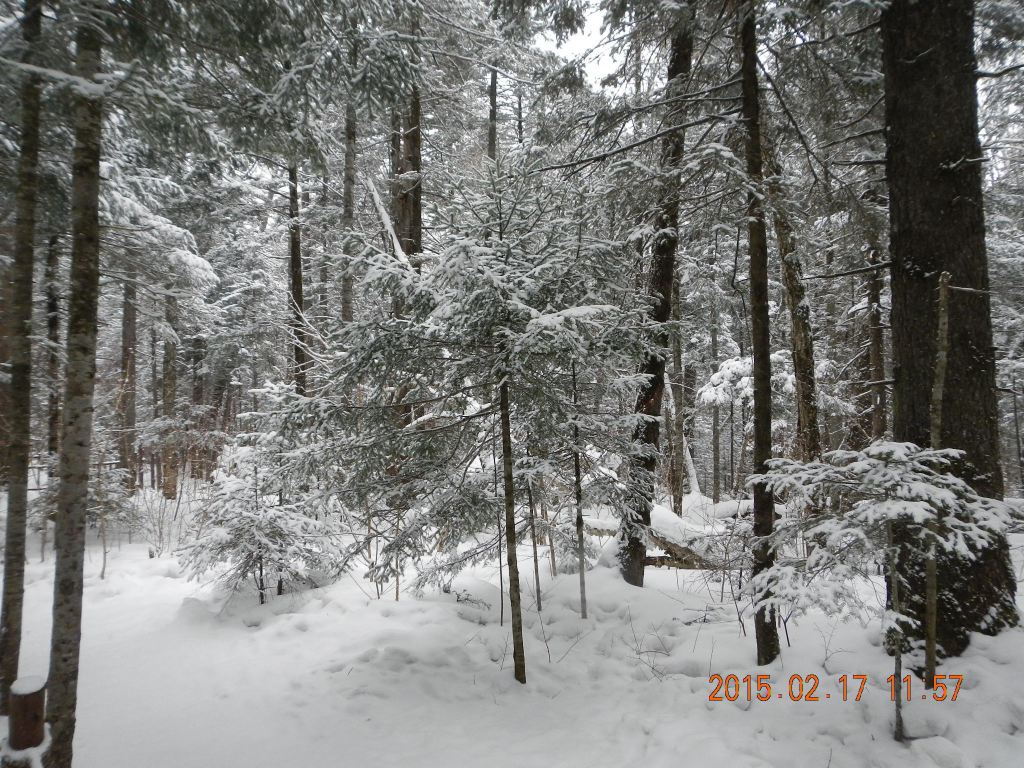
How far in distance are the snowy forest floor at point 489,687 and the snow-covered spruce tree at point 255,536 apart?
1.98 ft

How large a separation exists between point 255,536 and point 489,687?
133 inches

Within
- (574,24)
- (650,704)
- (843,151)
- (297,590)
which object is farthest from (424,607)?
(843,151)

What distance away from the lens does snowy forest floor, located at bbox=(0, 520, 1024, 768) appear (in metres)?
3.46

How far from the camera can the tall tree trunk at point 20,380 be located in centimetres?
426

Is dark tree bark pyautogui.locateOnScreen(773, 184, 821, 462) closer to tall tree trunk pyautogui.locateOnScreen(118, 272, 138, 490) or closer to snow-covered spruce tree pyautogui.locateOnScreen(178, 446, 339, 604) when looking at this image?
snow-covered spruce tree pyautogui.locateOnScreen(178, 446, 339, 604)

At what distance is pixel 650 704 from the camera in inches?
174

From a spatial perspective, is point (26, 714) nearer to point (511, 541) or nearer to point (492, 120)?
point (511, 541)

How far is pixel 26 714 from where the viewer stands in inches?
136

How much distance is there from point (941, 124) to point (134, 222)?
38.5 feet

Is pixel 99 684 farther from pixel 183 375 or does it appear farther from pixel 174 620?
pixel 183 375
